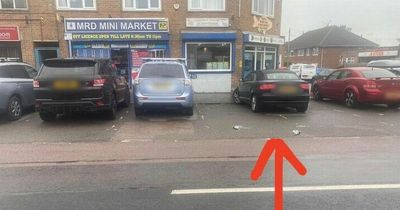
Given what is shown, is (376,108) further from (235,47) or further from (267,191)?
(267,191)

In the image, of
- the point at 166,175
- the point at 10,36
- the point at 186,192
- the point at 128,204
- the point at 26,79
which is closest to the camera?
the point at 128,204

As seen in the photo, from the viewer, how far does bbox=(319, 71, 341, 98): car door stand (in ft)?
44.6

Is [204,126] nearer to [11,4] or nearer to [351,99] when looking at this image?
[351,99]

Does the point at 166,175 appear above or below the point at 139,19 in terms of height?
below

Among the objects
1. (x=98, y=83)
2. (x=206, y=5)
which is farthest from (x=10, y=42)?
(x=98, y=83)

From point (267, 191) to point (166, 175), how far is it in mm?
1583

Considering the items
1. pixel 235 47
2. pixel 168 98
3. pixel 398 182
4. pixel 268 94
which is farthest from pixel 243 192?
pixel 235 47

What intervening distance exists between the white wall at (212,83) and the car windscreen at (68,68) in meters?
8.41

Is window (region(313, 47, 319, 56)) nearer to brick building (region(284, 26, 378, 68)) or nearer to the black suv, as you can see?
brick building (region(284, 26, 378, 68))

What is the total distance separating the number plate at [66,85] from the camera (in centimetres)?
897

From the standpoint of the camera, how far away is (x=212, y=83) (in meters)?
17.3

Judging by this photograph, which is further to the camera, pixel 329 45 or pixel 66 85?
pixel 329 45

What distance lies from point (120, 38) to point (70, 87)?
794cm

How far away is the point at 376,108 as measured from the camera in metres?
12.2
